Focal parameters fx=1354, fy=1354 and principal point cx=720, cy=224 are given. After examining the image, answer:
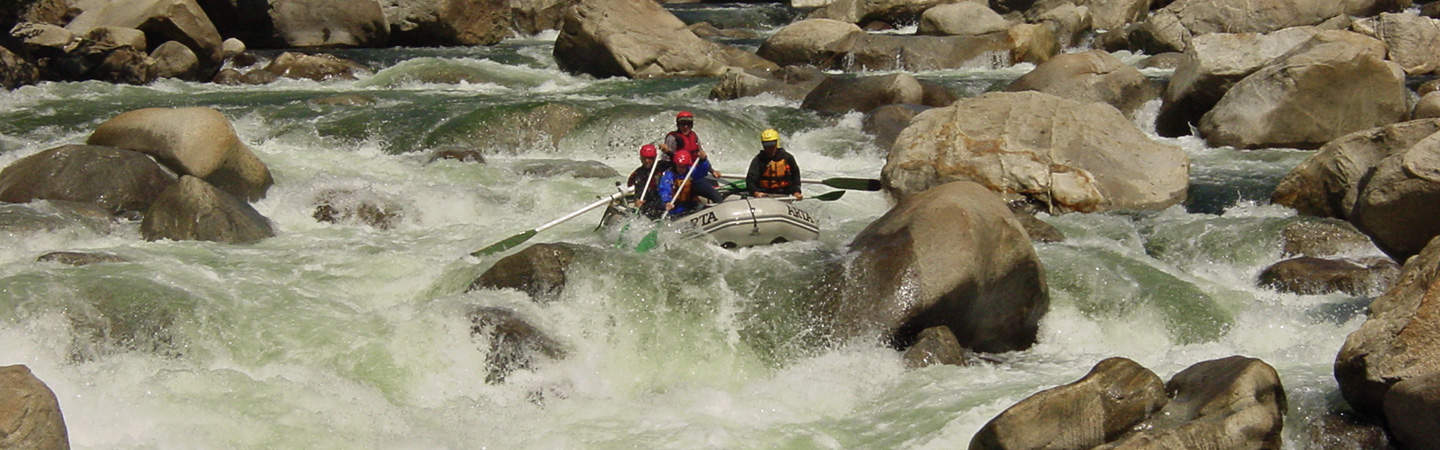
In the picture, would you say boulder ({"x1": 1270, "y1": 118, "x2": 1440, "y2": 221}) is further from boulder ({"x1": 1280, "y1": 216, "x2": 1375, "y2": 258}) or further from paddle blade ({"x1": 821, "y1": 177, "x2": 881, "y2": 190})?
paddle blade ({"x1": 821, "y1": 177, "x2": 881, "y2": 190})

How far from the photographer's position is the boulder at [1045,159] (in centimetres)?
1109

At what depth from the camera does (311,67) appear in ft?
63.6

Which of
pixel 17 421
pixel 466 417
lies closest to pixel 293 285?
pixel 466 417

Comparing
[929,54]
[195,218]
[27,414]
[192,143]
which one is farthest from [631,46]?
[27,414]

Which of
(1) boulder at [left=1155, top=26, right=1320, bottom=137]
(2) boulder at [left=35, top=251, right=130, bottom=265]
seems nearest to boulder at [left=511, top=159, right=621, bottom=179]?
(2) boulder at [left=35, top=251, right=130, bottom=265]

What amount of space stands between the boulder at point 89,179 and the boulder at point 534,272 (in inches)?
148

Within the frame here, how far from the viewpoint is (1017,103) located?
11.8 m

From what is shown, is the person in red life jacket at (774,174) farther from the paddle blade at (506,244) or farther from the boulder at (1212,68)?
the boulder at (1212,68)

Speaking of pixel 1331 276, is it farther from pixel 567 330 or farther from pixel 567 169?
pixel 567 169

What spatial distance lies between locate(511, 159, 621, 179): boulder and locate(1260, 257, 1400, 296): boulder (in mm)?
6230

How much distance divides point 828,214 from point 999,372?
3898 mm

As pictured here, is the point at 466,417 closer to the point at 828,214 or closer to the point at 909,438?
the point at 909,438

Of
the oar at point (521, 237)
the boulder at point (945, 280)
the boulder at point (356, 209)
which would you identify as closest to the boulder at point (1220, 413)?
the boulder at point (945, 280)

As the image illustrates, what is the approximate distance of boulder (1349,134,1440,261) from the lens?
8547mm
